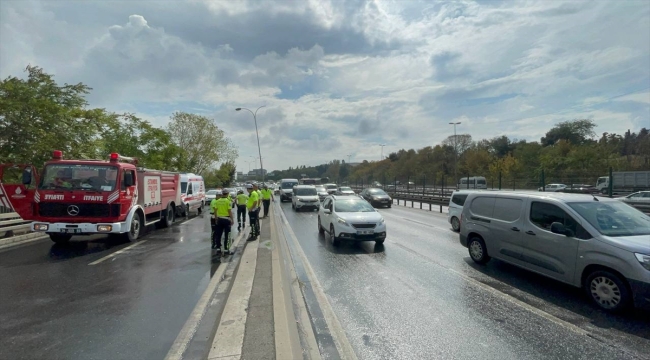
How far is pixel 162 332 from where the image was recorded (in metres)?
4.80

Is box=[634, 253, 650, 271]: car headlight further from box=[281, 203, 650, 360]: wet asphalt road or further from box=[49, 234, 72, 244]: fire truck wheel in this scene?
box=[49, 234, 72, 244]: fire truck wheel

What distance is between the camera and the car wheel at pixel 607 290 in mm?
5301

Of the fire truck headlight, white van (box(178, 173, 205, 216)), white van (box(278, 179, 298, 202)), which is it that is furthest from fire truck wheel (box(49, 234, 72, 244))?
white van (box(278, 179, 298, 202))

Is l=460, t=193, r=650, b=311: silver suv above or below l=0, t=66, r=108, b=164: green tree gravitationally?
below

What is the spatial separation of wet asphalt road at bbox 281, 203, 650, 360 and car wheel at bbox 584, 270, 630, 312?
0.14m

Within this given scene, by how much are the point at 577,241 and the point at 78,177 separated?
1255cm

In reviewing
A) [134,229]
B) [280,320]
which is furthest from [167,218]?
Answer: [280,320]

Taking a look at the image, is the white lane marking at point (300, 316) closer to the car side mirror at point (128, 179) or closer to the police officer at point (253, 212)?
Answer: the police officer at point (253, 212)

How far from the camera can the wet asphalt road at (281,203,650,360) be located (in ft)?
14.1

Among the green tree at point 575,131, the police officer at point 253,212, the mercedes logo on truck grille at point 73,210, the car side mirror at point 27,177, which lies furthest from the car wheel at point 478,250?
the green tree at point 575,131

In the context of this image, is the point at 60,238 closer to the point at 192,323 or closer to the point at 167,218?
the point at 167,218

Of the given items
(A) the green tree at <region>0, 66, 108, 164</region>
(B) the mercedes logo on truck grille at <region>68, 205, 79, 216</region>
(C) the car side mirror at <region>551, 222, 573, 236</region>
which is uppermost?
(A) the green tree at <region>0, 66, 108, 164</region>

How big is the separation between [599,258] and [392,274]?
358 centimetres

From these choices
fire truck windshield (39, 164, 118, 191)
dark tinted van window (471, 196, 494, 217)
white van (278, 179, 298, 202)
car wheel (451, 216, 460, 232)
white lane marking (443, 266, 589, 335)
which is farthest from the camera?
white van (278, 179, 298, 202)
